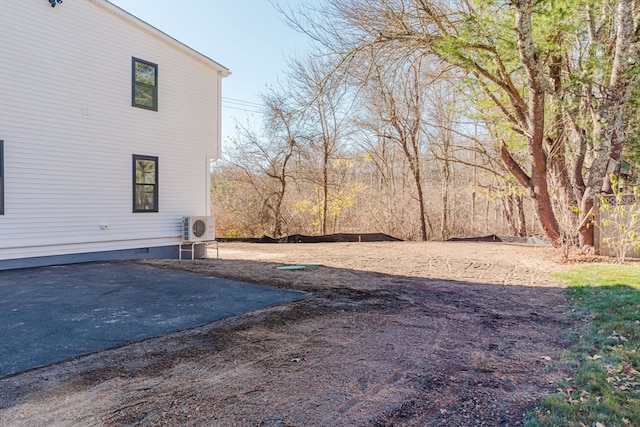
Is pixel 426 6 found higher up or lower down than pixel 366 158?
higher up

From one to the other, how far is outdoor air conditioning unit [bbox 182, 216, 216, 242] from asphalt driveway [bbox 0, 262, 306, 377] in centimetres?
271

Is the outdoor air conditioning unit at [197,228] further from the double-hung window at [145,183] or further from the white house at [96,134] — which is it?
the double-hung window at [145,183]

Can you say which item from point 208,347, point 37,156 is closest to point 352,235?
point 37,156

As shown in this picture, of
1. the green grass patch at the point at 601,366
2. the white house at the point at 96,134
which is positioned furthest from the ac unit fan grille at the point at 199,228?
the green grass patch at the point at 601,366

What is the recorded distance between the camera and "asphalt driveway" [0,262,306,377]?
3.08 m

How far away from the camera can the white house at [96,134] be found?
22.0 ft

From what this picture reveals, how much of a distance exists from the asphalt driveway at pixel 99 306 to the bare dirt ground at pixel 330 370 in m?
0.28

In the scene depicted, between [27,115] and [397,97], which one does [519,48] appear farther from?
[27,115]

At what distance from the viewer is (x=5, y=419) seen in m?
1.97

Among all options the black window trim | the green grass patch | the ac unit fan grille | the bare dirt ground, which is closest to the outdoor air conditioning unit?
the ac unit fan grille

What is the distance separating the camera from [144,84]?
28.4 feet

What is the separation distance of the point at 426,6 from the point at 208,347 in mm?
6727

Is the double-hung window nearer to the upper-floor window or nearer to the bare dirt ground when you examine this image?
the upper-floor window

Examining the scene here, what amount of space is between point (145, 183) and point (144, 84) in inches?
88.3
